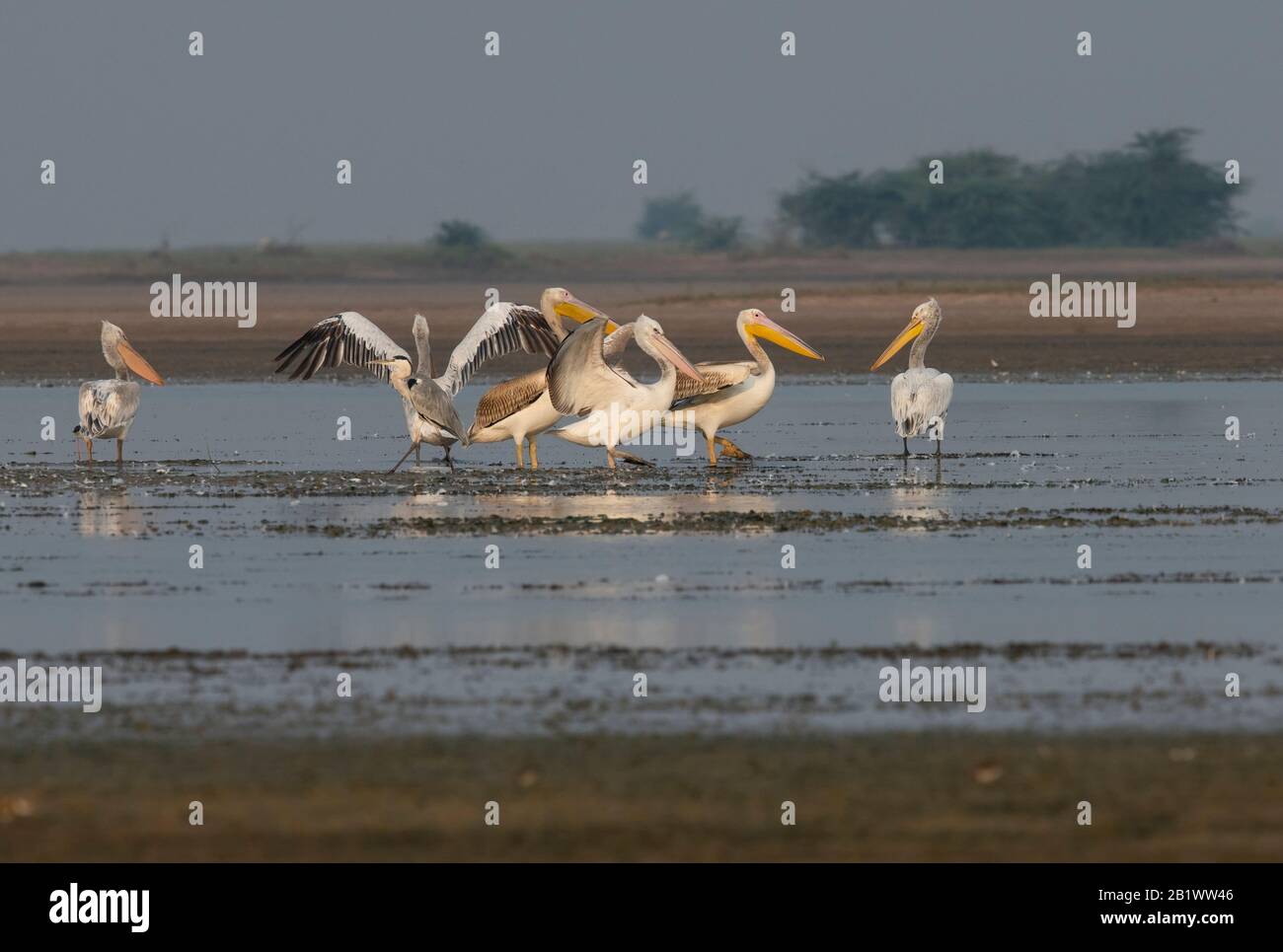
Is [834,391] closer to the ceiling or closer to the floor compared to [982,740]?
closer to the ceiling

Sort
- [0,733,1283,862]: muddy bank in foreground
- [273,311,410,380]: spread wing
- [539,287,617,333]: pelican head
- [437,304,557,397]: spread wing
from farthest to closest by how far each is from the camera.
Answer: [539,287,617,333]: pelican head < [273,311,410,380]: spread wing < [437,304,557,397]: spread wing < [0,733,1283,862]: muddy bank in foreground

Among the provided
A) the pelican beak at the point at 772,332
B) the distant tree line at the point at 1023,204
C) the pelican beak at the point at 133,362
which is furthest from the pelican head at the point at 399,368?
the distant tree line at the point at 1023,204

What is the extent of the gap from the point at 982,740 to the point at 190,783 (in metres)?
2.17

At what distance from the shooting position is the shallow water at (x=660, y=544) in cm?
825

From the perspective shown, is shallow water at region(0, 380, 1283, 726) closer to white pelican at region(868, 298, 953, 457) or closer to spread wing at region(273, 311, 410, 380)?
white pelican at region(868, 298, 953, 457)

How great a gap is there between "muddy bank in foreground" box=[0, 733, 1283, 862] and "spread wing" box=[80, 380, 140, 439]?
8.68 metres

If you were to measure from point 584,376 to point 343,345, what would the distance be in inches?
114

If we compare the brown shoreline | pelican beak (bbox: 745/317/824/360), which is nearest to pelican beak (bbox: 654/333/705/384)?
pelican beak (bbox: 745/317/824/360)

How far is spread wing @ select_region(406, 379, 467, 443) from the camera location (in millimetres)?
14211

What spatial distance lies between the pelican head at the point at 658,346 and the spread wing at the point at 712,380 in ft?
0.18

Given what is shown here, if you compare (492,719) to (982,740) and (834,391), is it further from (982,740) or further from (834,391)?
→ (834,391)

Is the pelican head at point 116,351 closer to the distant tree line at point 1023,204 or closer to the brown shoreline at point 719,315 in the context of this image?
the brown shoreline at point 719,315

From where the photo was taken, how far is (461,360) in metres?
15.5

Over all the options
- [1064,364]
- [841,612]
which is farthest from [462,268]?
[841,612]
